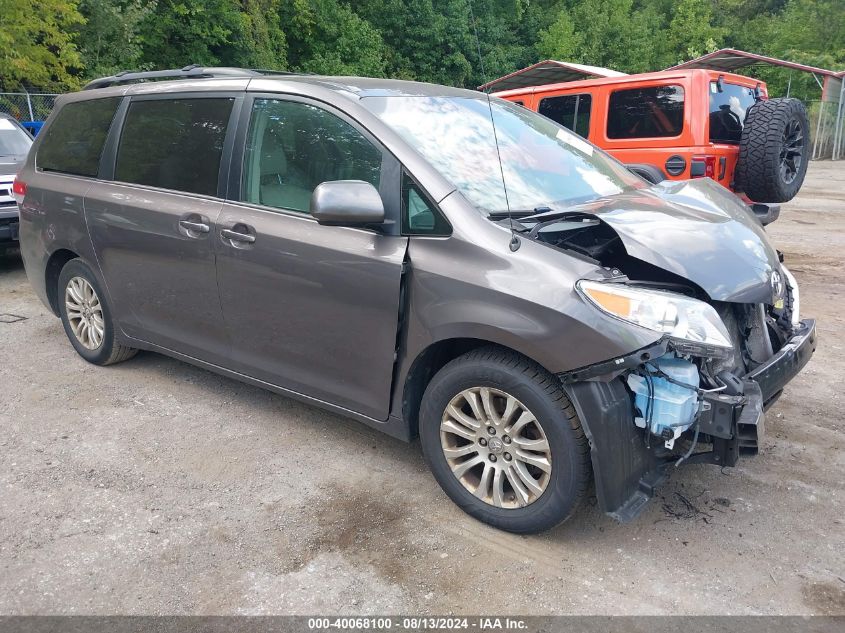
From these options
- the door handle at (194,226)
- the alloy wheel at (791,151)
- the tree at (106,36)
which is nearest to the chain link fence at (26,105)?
the tree at (106,36)

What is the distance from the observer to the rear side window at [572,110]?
26.5 feet

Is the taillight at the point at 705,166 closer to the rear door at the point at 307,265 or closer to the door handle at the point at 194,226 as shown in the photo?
the rear door at the point at 307,265

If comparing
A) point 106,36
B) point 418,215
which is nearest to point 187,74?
point 418,215

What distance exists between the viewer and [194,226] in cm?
363

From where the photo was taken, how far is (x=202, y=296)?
371 centimetres

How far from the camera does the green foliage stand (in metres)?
16.8

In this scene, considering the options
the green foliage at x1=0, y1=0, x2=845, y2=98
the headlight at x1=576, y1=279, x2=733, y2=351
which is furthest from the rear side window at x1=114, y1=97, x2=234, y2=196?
the green foliage at x1=0, y1=0, x2=845, y2=98

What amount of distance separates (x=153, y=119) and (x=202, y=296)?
113cm

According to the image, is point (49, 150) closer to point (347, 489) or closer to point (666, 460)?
point (347, 489)

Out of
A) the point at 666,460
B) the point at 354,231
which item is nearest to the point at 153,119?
the point at 354,231

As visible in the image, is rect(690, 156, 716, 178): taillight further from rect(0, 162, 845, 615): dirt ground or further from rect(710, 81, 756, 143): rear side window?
rect(0, 162, 845, 615): dirt ground

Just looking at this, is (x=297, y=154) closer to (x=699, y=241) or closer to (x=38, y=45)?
(x=699, y=241)

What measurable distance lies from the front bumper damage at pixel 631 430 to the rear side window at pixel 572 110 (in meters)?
5.96

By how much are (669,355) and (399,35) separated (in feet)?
101
